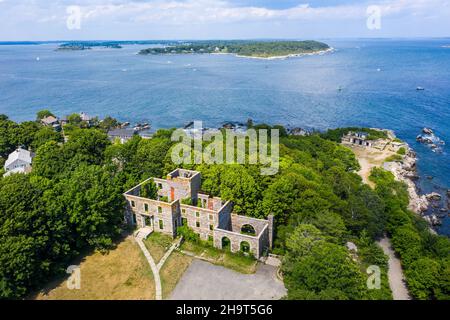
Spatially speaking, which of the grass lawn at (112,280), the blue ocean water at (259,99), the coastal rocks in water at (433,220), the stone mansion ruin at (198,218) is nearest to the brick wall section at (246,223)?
the stone mansion ruin at (198,218)

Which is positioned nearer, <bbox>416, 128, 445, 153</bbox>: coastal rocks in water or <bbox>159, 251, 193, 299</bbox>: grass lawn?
<bbox>159, 251, 193, 299</bbox>: grass lawn

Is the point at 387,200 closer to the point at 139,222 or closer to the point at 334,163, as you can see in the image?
the point at 334,163

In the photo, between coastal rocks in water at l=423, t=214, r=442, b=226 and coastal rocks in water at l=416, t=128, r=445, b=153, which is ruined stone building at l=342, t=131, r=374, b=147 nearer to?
coastal rocks in water at l=416, t=128, r=445, b=153

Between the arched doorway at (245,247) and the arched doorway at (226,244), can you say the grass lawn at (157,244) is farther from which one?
the arched doorway at (245,247)

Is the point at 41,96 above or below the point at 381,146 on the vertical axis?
above

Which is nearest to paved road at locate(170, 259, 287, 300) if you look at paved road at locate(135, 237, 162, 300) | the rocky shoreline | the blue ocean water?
paved road at locate(135, 237, 162, 300)
